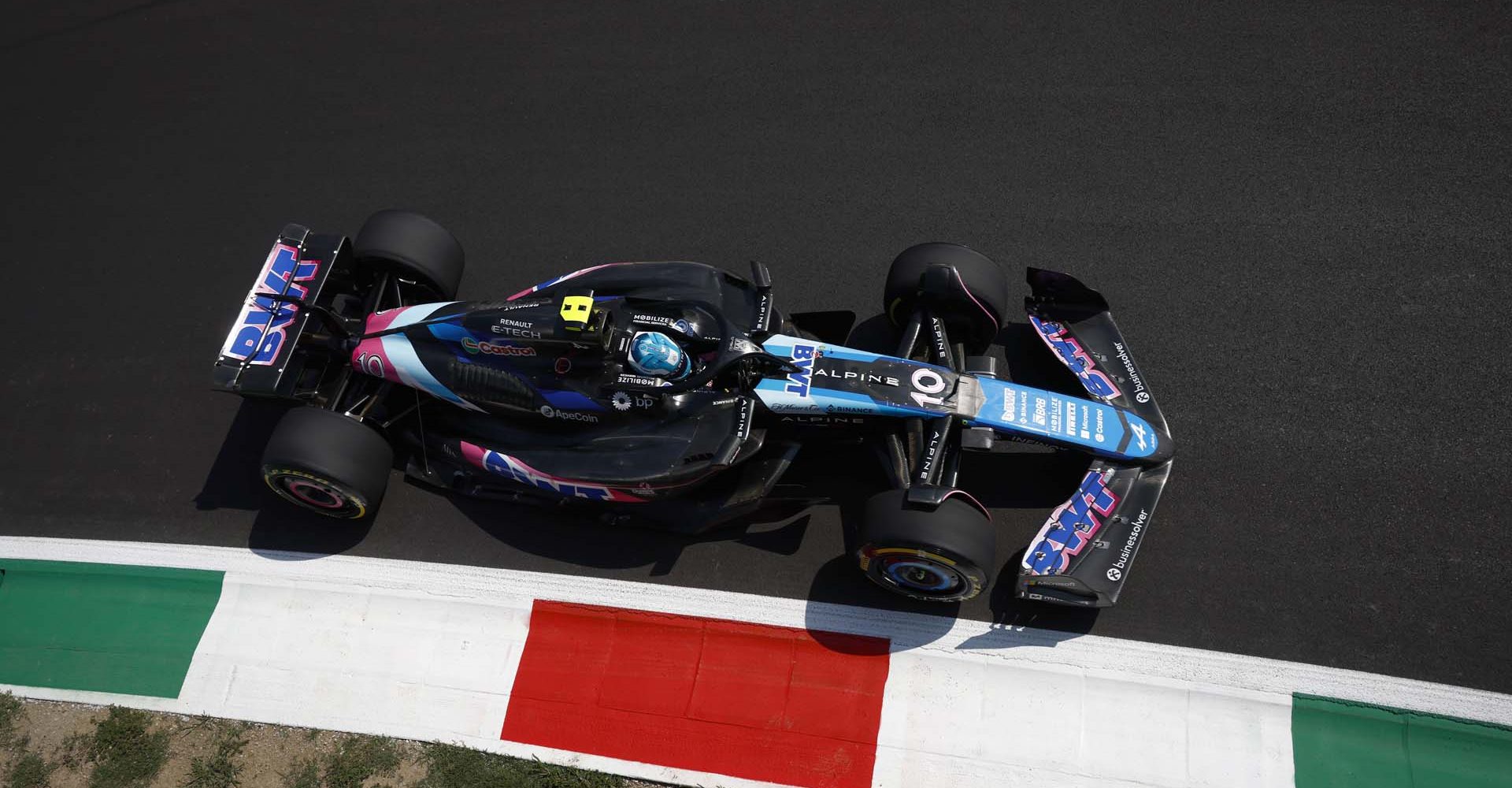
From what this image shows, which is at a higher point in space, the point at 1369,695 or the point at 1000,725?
the point at 1369,695

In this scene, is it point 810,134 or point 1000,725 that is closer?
point 1000,725

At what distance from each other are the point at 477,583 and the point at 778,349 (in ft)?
9.47

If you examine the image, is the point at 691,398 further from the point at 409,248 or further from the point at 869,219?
the point at 869,219

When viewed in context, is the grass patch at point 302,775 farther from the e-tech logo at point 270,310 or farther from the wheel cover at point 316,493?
the e-tech logo at point 270,310

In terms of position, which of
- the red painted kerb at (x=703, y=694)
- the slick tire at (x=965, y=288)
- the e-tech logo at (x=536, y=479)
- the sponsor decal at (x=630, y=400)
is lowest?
the red painted kerb at (x=703, y=694)

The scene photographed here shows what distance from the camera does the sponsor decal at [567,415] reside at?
251 inches

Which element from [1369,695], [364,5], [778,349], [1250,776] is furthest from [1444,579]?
[364,5]

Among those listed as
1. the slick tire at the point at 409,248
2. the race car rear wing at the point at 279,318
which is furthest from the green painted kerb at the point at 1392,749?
the race car rear wing at the point at 279,318

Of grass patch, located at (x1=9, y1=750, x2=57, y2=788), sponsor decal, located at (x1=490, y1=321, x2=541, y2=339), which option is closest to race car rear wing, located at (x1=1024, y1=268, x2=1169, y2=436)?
sponsor decal, located at (x1=490, y1=321, x2=541, y2=339)

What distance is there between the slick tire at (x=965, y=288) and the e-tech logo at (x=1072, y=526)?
4.43ft

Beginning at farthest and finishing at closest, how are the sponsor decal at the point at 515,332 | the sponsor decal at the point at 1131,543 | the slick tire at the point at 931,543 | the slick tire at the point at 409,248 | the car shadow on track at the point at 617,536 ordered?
the slick tire at the point at 409,248
the car shadow on track at the point at 617,536
the sponsor decal at the point at 515,332
the sponsor decal at the point at 1131,543
the slick tire at the point at 931,543

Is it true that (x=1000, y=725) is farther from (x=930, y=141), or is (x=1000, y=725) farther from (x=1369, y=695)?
(x=930, y=141)

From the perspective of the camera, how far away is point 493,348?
6.45 metres

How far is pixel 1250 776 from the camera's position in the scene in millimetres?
5859
